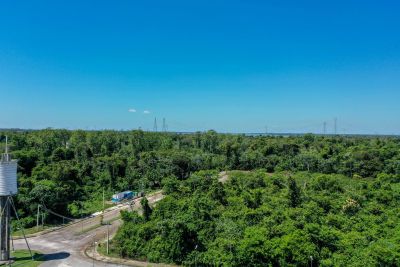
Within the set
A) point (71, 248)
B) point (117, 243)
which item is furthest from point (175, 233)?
point (71, 248)

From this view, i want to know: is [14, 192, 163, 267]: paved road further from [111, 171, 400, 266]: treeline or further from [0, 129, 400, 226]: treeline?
[0, 129, 400, 226]: treeline

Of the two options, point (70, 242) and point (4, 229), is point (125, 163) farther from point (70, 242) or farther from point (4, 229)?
point (4, 229)

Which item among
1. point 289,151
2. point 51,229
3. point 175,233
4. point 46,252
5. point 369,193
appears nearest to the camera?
point 175,233

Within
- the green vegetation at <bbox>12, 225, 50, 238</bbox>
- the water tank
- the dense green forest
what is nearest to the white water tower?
the water tank

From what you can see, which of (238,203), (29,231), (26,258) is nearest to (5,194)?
(26,258)

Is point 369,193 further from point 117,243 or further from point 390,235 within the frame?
point 117,243
